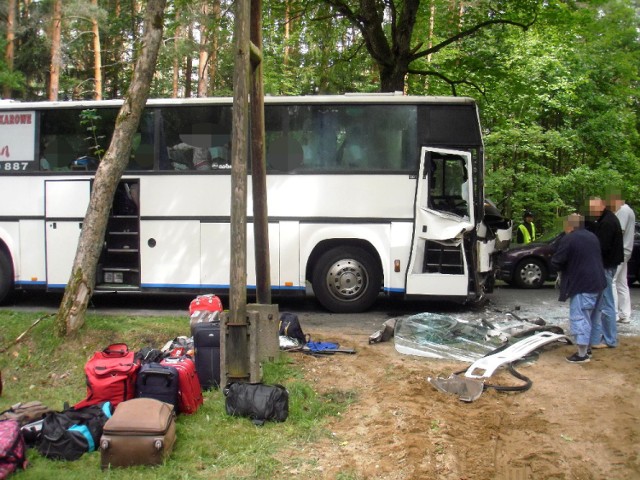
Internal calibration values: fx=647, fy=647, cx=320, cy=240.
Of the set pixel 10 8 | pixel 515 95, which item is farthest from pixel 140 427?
pixel 10 8

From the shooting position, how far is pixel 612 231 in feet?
26.4

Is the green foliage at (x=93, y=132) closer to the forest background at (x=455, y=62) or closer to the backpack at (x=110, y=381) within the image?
the forest background at (x=455, y=62)

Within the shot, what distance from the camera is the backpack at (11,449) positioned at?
4699 millimetres

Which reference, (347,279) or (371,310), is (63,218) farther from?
(371,310)

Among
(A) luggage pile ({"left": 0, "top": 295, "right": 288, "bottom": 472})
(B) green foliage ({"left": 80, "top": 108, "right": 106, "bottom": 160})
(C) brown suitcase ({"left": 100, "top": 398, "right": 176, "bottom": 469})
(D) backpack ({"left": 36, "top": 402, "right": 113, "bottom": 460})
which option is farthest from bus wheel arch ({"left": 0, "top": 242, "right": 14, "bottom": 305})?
(C) brown suitcase ({"left": 100, "top": 398, "right": 176, "bottom": 469})

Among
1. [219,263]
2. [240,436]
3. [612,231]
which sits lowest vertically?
[240,436]

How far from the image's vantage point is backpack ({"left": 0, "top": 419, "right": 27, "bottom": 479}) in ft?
15.4

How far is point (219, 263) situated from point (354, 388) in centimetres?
488

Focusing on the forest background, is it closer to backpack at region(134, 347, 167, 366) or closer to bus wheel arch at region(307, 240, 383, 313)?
bus wheel arch at region(307, 240, 383, 313)

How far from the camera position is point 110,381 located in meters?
5.94

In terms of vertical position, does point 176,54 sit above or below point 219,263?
above

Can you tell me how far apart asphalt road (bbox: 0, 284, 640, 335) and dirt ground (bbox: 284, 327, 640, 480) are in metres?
2.44

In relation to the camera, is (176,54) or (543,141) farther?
(176,54)

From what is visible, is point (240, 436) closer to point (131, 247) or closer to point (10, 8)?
point (131, 247)
